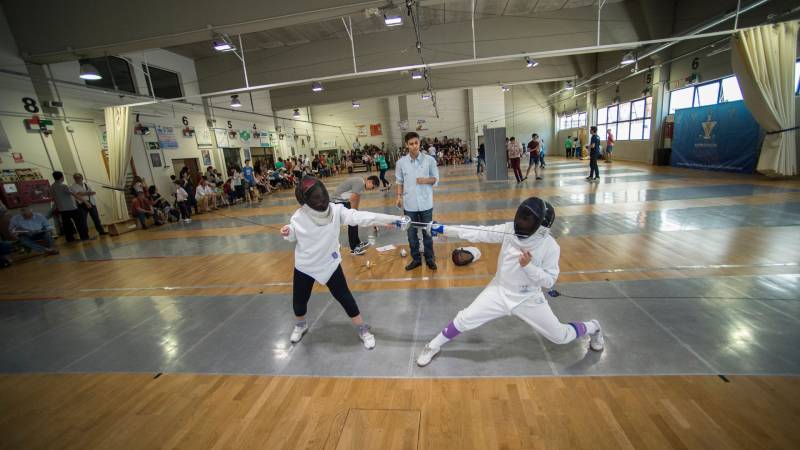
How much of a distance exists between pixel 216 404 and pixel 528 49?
13996 mm

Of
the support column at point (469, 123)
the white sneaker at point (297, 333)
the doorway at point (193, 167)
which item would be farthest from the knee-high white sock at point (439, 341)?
the support column at point (469, 123)

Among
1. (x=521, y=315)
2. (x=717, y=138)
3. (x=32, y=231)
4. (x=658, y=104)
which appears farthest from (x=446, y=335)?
(x=658, y=104)

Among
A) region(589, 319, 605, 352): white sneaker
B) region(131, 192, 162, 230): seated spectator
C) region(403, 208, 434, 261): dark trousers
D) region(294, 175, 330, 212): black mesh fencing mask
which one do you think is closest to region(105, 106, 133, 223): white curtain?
region(131, 192, 162, 230): seated spectator

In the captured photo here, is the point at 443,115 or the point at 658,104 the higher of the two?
the point at 443,115

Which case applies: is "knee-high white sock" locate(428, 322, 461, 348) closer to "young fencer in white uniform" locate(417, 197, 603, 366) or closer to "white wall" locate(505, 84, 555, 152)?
"young fencer in white uniform" locate(417, 197, 603, 366)

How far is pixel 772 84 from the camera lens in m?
8.02

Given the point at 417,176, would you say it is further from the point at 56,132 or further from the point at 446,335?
the point at 56,132

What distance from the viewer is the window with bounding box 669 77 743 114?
33.9ft

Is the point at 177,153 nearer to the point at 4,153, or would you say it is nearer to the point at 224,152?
the point at 224,152

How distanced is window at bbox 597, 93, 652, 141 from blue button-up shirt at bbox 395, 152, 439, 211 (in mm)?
15311

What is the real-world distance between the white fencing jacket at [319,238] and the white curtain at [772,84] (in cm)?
1085

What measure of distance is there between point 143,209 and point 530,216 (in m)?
11.3

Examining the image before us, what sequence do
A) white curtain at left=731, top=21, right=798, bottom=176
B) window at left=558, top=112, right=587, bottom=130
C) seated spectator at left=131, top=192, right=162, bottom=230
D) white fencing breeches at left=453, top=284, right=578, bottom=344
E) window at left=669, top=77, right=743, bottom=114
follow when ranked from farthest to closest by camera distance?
1. window at left=558, top=112, right=587, bottom=130
2. window at left=669, top=77, right=743, bottom=114
3. seated spectator at left=131, top=192, right=162, bottom=230
4. white curtain at left=731, top=21, right=798, bottom=176
5. white fencing breeches at left=453, top=284, right=578, bottom=344

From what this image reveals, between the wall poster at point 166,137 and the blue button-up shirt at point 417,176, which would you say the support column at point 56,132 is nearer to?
the wall poster at point 166,137
